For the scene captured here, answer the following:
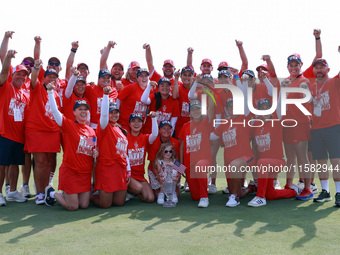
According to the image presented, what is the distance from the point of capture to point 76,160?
18.7 ft

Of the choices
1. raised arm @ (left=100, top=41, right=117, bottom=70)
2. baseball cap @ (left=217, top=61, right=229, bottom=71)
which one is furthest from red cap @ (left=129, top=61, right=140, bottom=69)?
baseball cap @ (left=217, top=61, right=229, bottom=71)

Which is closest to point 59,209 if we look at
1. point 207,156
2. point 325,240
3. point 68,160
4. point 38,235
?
point 68,160

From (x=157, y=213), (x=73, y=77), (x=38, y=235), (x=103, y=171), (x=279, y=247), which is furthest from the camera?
(x=73, y=77)

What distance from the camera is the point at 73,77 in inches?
247

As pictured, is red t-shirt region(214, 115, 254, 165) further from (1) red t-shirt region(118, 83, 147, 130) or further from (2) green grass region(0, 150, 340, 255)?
(1) red t-shirt region(118, 83, 147, 130)

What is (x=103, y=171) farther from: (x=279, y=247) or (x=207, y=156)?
(x=279, y=247)

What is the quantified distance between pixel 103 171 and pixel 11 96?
6.89ft

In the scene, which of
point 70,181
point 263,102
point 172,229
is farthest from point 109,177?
point 263,102

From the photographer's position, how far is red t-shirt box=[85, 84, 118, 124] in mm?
6750

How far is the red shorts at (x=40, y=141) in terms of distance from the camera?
5992 mm

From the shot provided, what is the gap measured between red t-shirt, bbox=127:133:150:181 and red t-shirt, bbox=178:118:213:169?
0.78 m

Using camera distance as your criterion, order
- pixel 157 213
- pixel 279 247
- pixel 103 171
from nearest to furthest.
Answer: pixel 279 247
pixel 157 213
pixel 103 171

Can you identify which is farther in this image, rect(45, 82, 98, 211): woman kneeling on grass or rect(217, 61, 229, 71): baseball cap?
rect(217, 61, 229, 71): baseball cap

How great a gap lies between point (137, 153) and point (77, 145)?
1.15m
